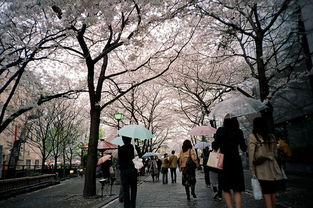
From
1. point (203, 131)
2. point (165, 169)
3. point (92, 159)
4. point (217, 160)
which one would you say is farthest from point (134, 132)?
point (165, 169)

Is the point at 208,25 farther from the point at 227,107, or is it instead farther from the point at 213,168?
the point at 213,168

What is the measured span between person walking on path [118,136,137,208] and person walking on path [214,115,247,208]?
6.73 ft

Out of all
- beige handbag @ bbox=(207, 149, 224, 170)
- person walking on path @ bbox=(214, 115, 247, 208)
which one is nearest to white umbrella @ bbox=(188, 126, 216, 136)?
beige handbag @ bbox=(207, 149, 224, 170)

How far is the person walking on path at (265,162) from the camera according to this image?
4.42 meters

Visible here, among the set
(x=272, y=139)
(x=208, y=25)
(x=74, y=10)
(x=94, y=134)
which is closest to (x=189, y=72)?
(x=208, y=25)

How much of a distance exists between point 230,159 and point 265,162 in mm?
602

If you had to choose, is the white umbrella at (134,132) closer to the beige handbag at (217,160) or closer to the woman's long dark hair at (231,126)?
the beige handbag at (217,160)

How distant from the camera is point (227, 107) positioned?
6.73 meters

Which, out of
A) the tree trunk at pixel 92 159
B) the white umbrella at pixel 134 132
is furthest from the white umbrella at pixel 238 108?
the tree trunk at pixel 92 159

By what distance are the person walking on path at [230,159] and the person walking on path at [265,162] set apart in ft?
0.76

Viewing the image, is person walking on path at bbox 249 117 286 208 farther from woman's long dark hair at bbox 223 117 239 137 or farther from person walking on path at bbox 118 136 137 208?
person walking on path at bbox 118 136 137 208

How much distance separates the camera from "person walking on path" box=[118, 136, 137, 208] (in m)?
5.61

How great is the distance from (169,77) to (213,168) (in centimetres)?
1626

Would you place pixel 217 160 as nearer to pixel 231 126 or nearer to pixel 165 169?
pixel 231 126
